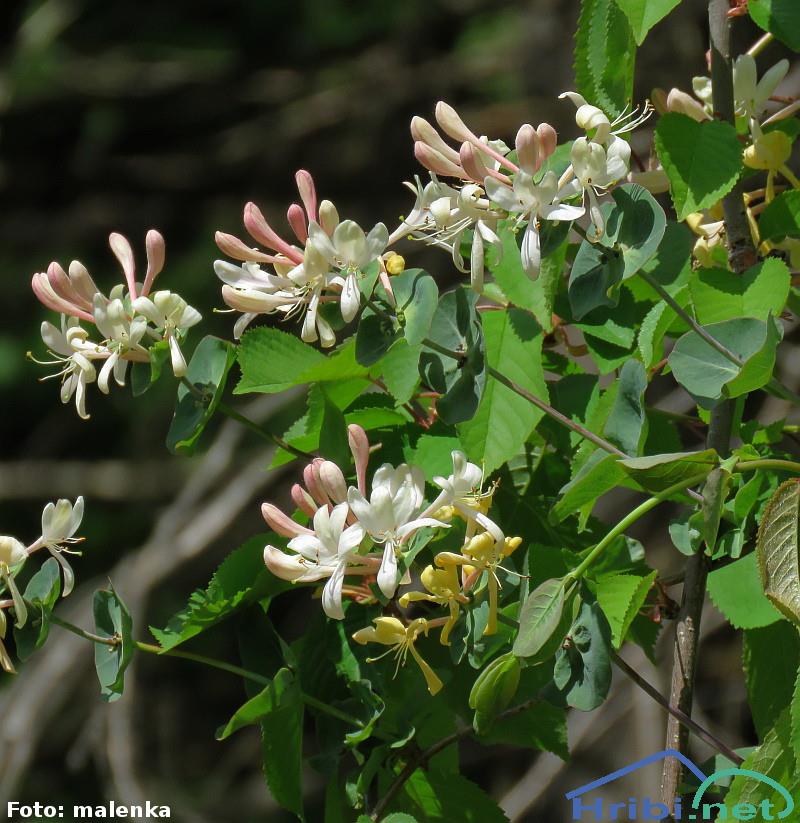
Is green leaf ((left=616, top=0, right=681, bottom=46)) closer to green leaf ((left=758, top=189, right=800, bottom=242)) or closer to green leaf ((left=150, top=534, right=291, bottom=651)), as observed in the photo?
green leaf ((left=758, top=189, right=800, bottom=242))

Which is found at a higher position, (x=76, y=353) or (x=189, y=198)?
(x=189, y=198)

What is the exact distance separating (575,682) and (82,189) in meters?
2.73

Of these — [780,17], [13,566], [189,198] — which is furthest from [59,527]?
[189,198]

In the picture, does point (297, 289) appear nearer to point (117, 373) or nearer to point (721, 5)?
point (117, 373)

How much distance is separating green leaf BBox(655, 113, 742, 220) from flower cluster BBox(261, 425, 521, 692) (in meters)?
0.18

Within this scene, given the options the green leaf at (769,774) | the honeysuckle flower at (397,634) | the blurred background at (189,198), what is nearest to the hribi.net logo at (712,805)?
the green leaf at (769,774)

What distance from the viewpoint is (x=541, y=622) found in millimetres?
480

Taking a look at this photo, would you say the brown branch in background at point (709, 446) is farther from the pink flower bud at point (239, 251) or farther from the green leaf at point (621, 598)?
the pink flower bud at point (239, 251)

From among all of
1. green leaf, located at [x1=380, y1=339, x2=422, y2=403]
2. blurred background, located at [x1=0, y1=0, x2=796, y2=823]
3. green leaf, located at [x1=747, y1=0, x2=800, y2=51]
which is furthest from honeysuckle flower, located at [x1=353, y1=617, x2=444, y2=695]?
blurred background, located at [x1=0, y1=0, x2=796, y2=823]

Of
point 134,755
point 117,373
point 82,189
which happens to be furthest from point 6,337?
point 117,373

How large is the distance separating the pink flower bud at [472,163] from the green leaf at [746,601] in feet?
0.75

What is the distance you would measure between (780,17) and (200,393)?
359mm

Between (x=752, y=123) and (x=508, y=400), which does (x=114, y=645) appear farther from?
(x=752, y=123)

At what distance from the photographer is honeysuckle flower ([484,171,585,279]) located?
1.59 ft
